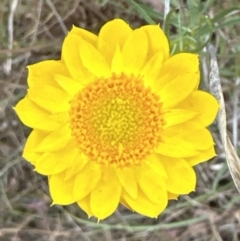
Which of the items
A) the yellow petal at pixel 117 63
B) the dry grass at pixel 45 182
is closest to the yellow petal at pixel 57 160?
the yellow petal at pixel 117 63

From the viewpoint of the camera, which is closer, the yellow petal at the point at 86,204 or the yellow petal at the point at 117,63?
the yellow petal at the point at 117,63

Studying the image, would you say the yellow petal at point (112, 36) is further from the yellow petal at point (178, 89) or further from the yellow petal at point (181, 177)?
the yellow petal at point (181, 177)

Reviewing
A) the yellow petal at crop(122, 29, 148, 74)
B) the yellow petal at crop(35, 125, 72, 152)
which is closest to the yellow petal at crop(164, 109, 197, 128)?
the yellow petal at crop(122, 29, 148, 74)

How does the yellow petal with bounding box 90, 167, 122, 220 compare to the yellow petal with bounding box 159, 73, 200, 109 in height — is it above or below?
below

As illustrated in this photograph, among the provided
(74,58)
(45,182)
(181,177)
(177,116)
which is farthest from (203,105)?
(45,182)

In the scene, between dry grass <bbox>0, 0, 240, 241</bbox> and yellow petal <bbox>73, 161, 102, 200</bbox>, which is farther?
dry grass <bbox>0, 0, 240, 241</bbox>

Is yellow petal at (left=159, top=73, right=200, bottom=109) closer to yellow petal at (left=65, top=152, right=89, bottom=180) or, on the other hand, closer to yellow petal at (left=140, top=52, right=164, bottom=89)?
yellow petal at (left=140, top=52, right=164, bottom=89)

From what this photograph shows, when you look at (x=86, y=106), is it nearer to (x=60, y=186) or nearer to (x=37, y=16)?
(x=60, y=186)
